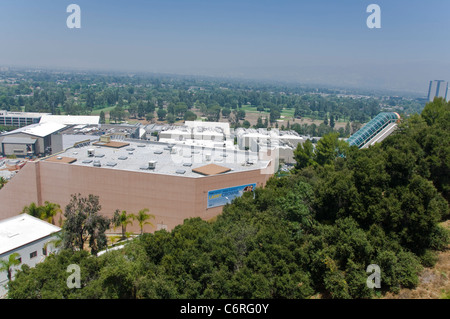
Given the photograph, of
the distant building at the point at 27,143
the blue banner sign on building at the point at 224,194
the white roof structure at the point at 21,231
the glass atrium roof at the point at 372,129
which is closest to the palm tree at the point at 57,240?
the white roof structure at the point at 21,231

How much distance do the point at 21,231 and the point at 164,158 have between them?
793 cm

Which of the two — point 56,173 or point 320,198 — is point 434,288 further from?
point 56,173

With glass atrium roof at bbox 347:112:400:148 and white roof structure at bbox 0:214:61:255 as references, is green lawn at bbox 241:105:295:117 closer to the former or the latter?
glass atrium roof at bbox 347:112:400:148

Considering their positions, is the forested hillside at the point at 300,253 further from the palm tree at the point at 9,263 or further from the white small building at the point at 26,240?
the white small building at the point at 26,240

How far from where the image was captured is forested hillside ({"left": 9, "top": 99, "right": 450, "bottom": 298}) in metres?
8.41

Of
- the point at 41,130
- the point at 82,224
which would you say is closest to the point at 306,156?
the point at 82,224

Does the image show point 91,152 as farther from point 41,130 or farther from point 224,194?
point 41,130

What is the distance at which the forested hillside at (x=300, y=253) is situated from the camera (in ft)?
27.6

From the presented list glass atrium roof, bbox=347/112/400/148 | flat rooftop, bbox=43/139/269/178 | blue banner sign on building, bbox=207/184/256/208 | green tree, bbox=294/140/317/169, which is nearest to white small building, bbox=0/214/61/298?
flat rooftop, bbox=43/139/269/178

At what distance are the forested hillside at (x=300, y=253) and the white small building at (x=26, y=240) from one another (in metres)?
4.27

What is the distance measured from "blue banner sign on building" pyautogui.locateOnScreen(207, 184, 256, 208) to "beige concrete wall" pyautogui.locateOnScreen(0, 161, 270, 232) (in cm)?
22

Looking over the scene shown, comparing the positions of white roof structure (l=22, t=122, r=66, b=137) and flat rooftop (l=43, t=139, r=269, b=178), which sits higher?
flat rooftop (l=43, t=139, r=269, b=178)

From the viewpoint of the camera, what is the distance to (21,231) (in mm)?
14750
